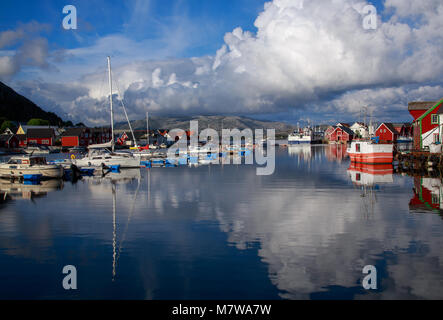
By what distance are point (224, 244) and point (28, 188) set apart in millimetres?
28248

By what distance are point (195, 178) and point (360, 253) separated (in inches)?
1254

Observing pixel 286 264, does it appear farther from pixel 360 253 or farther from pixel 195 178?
pixel 195 178

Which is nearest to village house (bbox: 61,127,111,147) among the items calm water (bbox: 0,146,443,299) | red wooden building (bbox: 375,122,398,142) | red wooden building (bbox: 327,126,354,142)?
red wooden building (bbox: 375,122,398,142)

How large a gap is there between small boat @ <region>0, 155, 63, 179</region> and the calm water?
11.4 meters

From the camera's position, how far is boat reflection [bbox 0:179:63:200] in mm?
32609

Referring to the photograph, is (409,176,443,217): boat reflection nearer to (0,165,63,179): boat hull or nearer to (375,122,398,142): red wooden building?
(0,165,63,179): boat hull

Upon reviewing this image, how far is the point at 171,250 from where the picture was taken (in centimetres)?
1580

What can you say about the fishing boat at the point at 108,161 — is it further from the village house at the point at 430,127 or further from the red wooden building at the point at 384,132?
the red wooden building at the point at 384,132

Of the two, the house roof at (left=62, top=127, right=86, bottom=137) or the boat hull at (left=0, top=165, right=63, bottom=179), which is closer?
the boat hull at (left=0, top=165, right=63, bottom=179)

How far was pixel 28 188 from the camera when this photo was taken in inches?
1462

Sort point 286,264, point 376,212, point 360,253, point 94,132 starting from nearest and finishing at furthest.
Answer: point 286,264 < point 360,253 < point 376,212 < point 94,132
